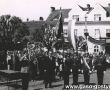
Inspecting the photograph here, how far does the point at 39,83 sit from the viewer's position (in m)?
15.7

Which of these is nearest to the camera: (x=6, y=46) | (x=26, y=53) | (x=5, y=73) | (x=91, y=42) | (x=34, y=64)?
(x=5, y=73)

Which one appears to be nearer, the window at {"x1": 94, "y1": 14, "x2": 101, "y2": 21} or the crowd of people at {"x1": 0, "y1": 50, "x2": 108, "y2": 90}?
the crowd of people at {"x1": 0, "y1": 50, "x2": 108, "y2": 90}

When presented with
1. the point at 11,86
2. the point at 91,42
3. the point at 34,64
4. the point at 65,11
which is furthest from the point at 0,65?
the point at 65,11

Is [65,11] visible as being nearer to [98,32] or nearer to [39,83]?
[98,32]

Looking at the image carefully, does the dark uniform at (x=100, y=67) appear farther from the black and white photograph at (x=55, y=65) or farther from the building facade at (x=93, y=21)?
the building facade at (x=93, y=21)

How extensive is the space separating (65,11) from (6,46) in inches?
1324

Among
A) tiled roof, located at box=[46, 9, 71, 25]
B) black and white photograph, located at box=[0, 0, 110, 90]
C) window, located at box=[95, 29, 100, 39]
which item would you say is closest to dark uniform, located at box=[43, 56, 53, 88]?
black and white photograph, located at box=[0, 0, 110, 90]

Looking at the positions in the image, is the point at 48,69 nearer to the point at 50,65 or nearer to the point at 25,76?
the point at 50,65

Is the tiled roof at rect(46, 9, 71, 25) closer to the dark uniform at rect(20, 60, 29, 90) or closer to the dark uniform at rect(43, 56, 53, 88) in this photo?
the dark uniform at rect(43, 56, 53, 88)

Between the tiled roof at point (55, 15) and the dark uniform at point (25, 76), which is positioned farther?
the tiled roof at point (55, 15)

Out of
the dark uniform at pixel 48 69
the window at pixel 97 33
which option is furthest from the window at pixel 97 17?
the dark uniform at pixel 48 69

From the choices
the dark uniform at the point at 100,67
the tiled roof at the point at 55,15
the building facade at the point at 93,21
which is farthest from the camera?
the tiled roof at the point at 55,15

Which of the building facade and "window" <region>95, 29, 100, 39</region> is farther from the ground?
the building facade

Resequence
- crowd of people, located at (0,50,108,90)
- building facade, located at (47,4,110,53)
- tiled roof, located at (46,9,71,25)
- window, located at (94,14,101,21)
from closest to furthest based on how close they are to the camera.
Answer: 1. crowd of people, located at (0,50,108,90)
2. building facade, located at (47,4,110,53)
3. window, located at (94,14,101,21)
4. tiled roof, located at (46,9,71,25)
